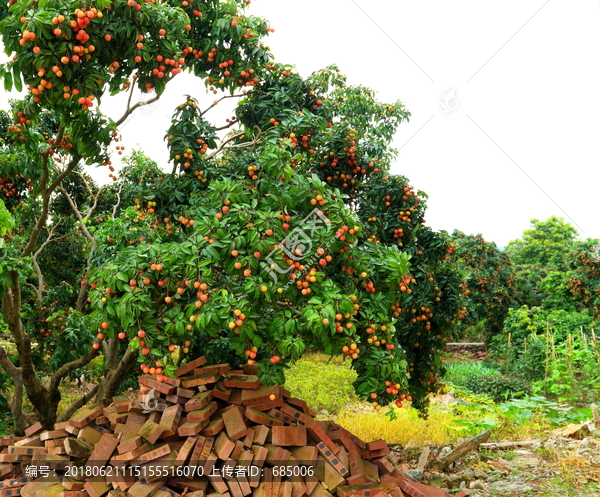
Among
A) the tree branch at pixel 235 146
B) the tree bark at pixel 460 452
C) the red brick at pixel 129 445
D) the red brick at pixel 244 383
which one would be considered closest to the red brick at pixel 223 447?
the red brick at pixel 244 383

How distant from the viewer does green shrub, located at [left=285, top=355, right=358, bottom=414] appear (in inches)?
327

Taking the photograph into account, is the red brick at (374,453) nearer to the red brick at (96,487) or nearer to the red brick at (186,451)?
the red brick at (186,451)

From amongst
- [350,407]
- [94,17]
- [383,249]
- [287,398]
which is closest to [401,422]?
[350,407]

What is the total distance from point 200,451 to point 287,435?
655 millimetres

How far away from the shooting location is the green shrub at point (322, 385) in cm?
830

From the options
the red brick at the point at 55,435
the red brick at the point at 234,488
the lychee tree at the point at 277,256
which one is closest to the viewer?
the lychee tree at the point at 277,256

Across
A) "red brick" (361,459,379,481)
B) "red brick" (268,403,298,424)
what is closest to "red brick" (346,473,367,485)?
"red brick" (361,459,379,481)

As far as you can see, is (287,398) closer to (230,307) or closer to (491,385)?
(230,307)

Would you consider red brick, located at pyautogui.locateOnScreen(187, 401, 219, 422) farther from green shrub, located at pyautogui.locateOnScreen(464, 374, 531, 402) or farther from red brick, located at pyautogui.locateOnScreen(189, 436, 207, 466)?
green shrub, located at pyautogui.locateOnScreen(464, 374, 531, 402)

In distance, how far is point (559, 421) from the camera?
253 inches

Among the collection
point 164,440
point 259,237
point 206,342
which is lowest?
point 164,440

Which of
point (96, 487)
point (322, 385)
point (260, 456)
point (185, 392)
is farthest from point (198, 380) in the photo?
point (322, 385)

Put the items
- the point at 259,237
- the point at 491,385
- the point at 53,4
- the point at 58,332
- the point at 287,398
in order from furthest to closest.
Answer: the point at 491,385 → the point at 58,332 → the point at 287,398 → the point at 259,237 → the point at 53,4

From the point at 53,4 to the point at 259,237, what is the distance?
6.00ft
